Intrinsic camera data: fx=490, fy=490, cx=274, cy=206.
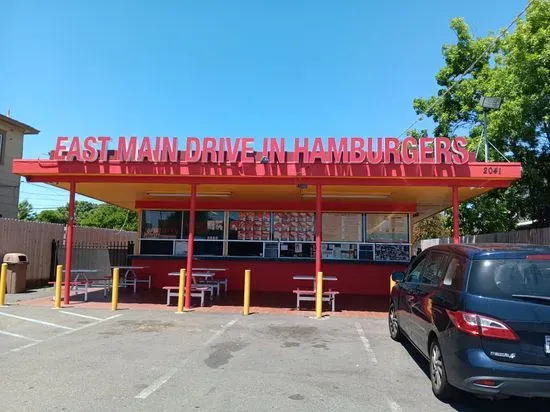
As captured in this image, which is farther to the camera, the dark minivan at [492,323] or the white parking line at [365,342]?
the white parking line at [365,342]

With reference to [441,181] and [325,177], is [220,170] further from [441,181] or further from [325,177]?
[441,181]

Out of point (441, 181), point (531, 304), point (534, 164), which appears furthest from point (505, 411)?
point (534, 164)

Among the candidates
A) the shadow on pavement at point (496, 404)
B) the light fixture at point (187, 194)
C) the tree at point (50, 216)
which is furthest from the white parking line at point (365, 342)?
the tree at point (50, 216)

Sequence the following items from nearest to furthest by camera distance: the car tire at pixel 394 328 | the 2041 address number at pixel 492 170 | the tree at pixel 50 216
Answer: the car tire at pixel 394 328, the 2041 address number at pixel 492 170, the tree at pixel 50 216

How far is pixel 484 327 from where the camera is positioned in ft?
15.7

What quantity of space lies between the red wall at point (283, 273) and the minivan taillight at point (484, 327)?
1087 centimetres

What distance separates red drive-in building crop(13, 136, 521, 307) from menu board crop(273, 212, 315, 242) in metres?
0.03

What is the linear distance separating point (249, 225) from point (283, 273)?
204 centimetres

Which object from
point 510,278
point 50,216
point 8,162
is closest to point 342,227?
point 510,278

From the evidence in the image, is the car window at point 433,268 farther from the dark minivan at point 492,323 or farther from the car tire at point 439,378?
the car tire at point 439,378

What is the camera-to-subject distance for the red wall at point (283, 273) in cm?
1591

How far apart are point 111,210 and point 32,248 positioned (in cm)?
3978

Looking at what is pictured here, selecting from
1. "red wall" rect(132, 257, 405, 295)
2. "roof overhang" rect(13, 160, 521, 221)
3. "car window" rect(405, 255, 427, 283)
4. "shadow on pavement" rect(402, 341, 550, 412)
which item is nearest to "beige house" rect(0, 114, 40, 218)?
"red wall" rect(132, 257, 405, 295)

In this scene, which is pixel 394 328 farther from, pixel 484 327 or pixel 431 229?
pixel 431 229
